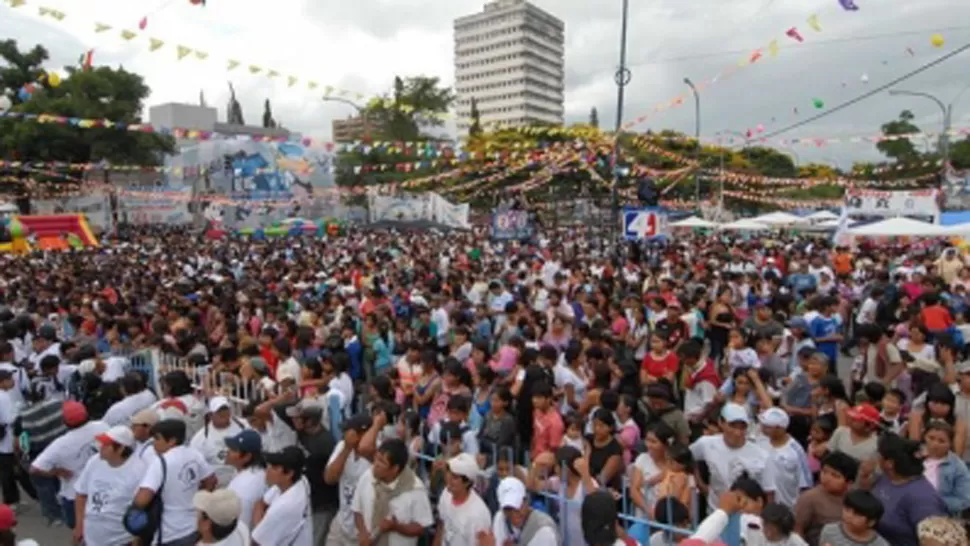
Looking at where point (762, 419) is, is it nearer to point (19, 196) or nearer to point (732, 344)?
point (732, 344)

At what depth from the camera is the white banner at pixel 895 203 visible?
21484 millimetres

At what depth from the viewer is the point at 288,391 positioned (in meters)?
5.65

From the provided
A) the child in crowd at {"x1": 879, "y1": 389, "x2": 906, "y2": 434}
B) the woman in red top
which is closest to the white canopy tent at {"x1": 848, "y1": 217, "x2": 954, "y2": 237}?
the woman in red top

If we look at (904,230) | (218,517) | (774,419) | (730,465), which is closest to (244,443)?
(218,517)

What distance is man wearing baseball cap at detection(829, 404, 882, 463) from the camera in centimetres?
413

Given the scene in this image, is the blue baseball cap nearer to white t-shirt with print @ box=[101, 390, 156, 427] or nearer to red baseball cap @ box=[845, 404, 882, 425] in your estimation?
white t-shirt with print @ box=[101, 390, 156, 427]

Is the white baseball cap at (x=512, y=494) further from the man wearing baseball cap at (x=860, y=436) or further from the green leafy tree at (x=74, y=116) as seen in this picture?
the green leafy tree at (x=74, y=116)

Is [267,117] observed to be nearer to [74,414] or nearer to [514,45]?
[514,45]

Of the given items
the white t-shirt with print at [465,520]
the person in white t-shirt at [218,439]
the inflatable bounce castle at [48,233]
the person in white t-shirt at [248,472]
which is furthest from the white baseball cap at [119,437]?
the inflatable bounce castle at [48,233]

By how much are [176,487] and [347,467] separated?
1.00 meters

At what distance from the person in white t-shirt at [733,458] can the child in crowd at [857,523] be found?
2.98 ft

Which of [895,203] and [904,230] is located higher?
[895,203]

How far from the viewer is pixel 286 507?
3.82 m

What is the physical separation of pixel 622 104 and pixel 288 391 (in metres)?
10.4
